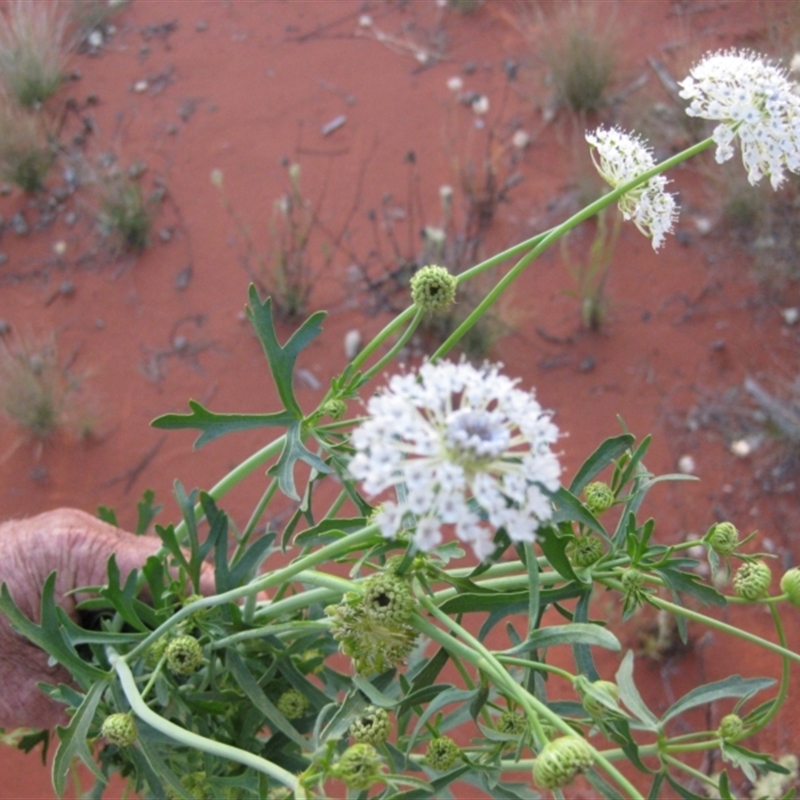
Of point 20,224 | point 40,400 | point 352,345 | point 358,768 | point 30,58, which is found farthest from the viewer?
point 30,58

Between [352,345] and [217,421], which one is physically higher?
[217,421]

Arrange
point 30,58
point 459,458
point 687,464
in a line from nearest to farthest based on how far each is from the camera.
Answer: point 459,458 < point 687,464 < point 30,58

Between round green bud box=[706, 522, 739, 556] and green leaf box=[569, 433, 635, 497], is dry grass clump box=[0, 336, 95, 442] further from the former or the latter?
round green bud box=[706, 522, 739, 556]

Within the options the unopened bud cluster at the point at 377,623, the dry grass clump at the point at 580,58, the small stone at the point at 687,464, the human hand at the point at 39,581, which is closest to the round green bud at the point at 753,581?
the unopened bud cluster at the point at 377,623

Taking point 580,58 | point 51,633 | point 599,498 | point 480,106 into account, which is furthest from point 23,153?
point 599,498

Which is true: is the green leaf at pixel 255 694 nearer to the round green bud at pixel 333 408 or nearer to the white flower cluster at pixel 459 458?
the round green bud at pixel 333 408

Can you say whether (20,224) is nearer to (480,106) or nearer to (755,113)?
(480,106)
